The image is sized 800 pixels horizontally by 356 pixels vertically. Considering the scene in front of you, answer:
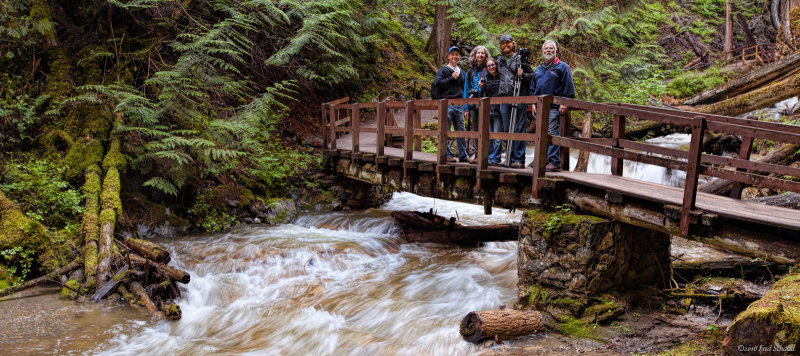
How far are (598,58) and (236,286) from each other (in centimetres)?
1330

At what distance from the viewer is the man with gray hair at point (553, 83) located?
23.1ft

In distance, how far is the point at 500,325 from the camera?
5484 mm

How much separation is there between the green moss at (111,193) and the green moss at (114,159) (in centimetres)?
15

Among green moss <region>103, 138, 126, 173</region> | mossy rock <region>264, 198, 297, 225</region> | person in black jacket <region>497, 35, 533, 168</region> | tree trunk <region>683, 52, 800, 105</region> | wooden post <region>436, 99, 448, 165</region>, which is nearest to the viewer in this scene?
person in black jacket <region>497, 35, 533, 168</region>

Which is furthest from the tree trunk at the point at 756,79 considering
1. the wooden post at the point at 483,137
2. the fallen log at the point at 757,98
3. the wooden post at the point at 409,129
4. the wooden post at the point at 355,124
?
the wooden post at the point at 355,124

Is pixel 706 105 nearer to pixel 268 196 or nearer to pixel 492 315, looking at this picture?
pixel 492 315

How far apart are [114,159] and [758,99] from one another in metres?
11.5

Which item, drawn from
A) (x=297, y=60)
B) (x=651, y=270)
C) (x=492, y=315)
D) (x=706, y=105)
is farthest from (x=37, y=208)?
(x=706, y=105)

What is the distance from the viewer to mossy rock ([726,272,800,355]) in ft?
11.1

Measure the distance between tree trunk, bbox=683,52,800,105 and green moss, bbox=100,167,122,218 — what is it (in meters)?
10.7

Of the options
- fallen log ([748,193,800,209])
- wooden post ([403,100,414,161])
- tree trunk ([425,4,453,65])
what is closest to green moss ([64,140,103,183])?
wooden post ([403,100,414,161])

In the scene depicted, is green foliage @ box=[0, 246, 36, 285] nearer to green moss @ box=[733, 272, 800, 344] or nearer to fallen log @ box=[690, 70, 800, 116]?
green moss @ box=[733, 272, 800, 344]

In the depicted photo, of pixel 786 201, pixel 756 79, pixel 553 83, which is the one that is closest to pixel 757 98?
pixel 756 79

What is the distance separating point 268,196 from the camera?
39.1ft
